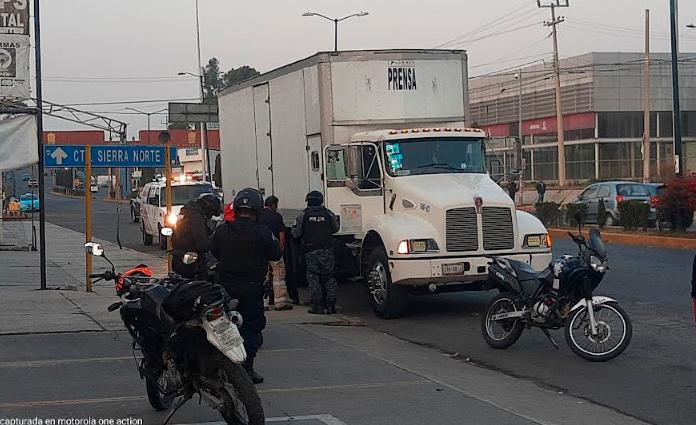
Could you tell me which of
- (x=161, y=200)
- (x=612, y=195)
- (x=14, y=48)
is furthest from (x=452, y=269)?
(x=612, y=195)

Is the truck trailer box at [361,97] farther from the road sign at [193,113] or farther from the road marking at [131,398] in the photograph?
the road sign at [193,113]

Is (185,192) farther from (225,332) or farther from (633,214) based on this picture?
(225,332)

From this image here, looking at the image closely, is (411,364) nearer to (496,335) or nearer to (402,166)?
(496,335)

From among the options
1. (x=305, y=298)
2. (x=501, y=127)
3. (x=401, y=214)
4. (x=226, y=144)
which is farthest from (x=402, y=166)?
(x=501, y=127)

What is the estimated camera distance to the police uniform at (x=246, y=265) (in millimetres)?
8875

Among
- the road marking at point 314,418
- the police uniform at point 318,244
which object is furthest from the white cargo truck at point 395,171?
the road marking at point 314,418

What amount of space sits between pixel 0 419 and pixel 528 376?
16.4ft

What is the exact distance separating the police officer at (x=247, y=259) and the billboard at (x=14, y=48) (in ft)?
28.5

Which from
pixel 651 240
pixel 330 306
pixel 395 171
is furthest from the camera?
pixel 651 240

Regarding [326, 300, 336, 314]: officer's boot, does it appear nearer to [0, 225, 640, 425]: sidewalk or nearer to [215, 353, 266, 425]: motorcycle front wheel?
[0, 225, 640, 425]: sidewalk

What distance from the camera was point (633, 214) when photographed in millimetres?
25703

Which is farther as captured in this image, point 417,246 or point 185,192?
point 185,192

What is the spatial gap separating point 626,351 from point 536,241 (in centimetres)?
Result: 304

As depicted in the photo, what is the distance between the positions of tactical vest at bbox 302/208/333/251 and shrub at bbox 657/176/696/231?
12.4 metres
